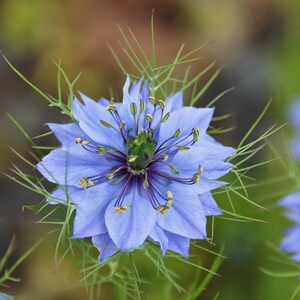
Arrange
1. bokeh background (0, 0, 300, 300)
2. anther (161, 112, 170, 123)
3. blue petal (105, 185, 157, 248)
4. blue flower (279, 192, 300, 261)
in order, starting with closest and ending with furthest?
blue petal (105, 185, 157, 248), anther (161, 112, 170, 123), blue flower (279, 192, 300, 261), bokeh background (0, 0, 300, 300)

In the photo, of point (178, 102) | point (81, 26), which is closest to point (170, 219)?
point (178, 102)

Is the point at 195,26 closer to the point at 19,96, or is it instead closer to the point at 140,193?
the point at 19,96

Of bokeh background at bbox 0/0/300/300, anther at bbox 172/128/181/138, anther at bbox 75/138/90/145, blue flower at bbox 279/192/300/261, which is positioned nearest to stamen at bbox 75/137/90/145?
anther at bbox 75/138/90/145

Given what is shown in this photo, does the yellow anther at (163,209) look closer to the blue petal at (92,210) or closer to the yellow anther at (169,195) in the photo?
the yellow anther at (169,195)

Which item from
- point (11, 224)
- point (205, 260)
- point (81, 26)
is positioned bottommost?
point (205, 260)

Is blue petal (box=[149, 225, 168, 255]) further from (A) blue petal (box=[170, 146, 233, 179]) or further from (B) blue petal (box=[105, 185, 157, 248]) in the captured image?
(A) blue petal (box=[170, 146, 233, 179])

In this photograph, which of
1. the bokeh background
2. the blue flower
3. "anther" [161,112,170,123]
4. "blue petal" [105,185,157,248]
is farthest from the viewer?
the bokeh background
